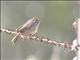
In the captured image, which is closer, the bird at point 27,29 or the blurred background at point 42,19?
the bird at point 27,29

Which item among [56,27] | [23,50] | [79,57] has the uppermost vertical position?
[79,57]

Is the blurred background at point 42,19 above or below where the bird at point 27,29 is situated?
below

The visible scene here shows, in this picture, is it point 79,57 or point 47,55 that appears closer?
point 79,57

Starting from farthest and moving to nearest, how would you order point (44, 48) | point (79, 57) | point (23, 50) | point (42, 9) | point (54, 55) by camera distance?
point (42, 9), point (23, 50), point (44, 48), point (54, 55), point (79, 57)

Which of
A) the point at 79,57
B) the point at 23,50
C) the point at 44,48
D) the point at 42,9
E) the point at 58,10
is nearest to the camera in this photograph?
the point at 79,57

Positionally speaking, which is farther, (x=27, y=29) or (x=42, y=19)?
(x=42, y=19)

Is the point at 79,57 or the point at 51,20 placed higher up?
the point at 79,57

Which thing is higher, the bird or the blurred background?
the bird

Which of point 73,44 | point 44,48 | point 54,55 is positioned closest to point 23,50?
point 44,48

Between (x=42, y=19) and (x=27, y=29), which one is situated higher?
(x=27, y=29)

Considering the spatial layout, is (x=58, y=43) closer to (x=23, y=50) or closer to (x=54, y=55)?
(x=54, y=55)

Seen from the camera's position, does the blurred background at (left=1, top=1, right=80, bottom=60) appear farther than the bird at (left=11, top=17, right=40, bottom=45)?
Yes
